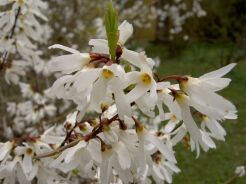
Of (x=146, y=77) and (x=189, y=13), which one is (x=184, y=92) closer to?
(x=146, y=77)

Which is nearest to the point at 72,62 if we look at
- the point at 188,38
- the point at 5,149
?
the point at 5,149

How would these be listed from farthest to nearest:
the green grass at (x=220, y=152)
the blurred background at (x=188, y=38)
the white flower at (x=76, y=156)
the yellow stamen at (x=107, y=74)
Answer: the blurred background at (x=188, y=38) < the green grass at (x=220, y=152) < the white flower at (x=76, y=156) < the yellow stamen at (x=107, y=74)

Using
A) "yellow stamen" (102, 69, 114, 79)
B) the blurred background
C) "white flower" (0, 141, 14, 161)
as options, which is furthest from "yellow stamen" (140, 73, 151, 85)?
the blurred background

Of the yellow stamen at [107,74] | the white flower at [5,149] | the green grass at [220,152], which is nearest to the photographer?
the yellow stamen at [107,74]

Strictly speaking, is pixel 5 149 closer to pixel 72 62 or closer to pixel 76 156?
pixel 76 156

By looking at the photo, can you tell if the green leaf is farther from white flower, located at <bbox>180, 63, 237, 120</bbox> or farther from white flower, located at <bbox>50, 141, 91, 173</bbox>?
white flower, located at <bbox>50, 141, 91, 173</bbox>

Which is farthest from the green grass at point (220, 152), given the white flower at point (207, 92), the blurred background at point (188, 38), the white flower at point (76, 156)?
the white flower at point (207, 92)

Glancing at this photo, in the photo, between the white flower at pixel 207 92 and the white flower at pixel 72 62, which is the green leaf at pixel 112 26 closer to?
the white flower at pixel 72 62

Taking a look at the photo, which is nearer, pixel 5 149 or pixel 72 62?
pixel 72 62
